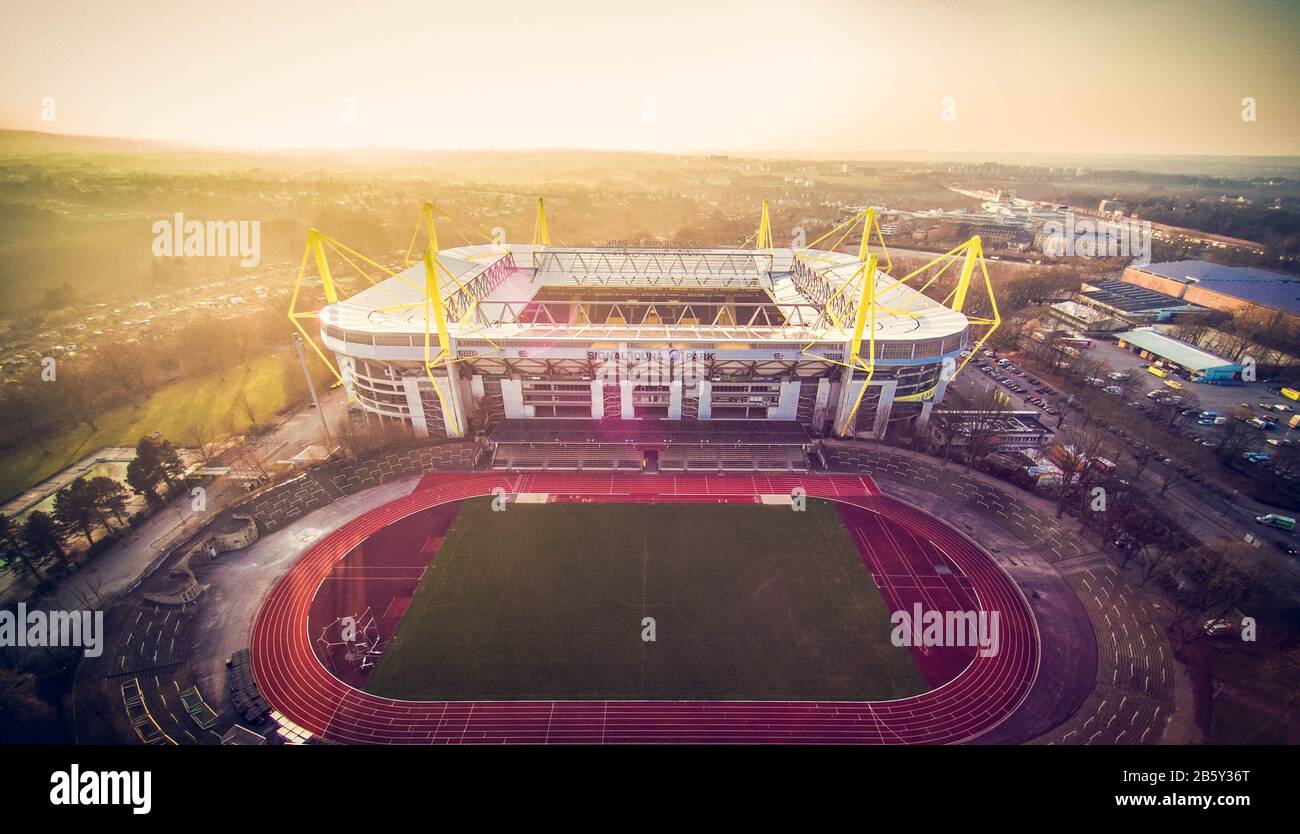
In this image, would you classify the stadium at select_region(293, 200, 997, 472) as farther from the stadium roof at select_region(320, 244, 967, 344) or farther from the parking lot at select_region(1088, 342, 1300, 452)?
the parking lot at select_region(1088, 342, 1300, 452)

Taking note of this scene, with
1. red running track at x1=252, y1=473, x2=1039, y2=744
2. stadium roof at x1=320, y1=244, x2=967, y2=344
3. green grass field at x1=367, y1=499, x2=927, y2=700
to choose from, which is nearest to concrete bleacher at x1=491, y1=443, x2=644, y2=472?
green grass field at x1=367, y1=499, x2=927, y2=700

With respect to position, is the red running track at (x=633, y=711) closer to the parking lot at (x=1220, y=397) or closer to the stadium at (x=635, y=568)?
the stadium at (x=635, y=568)

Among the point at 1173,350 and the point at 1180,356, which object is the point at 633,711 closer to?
the point at 1180,356

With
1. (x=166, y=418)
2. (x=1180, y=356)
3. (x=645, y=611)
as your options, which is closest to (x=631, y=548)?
(x=645, y=611)

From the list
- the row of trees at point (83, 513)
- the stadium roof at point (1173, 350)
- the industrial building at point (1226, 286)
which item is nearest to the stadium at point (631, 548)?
the row of trees at point (83, 513)

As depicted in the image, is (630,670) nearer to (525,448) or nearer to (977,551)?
(525,448)

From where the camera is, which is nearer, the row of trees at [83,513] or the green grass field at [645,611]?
the green grass field at [645,611]
